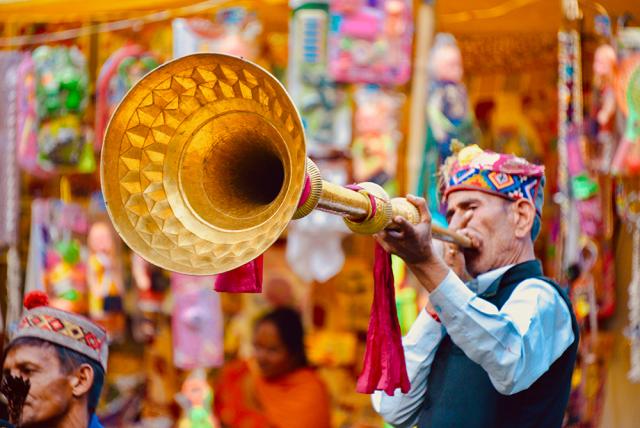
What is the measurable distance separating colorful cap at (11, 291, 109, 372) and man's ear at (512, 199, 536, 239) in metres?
1.20

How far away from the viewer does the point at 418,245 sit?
2693mm

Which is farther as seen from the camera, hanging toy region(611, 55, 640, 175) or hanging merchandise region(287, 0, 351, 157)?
hanging toy region(611, 55, 640, 175)

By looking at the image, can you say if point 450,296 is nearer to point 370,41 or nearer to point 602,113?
point 370,41

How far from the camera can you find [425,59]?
5.88 m

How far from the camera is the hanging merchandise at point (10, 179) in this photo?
6574 mm

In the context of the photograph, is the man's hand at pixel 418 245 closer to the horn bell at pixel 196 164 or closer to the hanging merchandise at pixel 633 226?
the horn bell at pixel 196 164

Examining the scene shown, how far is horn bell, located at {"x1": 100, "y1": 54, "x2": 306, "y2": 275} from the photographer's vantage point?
2.54 meters

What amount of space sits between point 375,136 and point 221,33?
88 centimetres

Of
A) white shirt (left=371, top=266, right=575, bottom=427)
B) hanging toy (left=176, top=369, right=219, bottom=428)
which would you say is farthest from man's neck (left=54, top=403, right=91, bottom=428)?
hanging toy (left=176, top=369, right=219, bottom=428)

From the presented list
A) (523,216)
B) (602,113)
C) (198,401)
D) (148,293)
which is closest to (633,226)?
(602,113)

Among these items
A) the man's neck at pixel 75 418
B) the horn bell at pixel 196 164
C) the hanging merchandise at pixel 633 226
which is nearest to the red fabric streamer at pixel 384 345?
the horn bell at pixel 196 164

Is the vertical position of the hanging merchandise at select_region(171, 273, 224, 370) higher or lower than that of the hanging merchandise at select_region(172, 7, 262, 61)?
lower

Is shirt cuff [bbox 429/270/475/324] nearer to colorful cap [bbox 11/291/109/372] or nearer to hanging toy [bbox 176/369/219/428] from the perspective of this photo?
colorful cap [bbox 11/291/109/372]

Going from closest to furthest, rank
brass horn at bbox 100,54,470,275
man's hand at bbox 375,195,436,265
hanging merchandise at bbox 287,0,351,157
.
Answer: brass horn at bbox 100,54,470,275 → man's hand at bbox 375,195,436,265 → hanging merchandise at bbox 287,0,351,157
